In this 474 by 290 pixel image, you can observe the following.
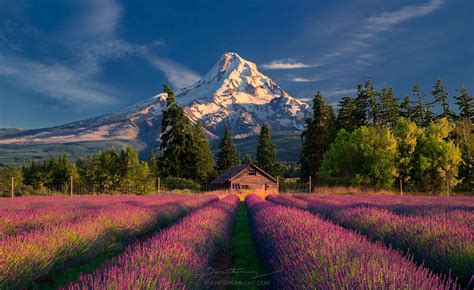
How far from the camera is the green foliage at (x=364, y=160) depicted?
40119 mm

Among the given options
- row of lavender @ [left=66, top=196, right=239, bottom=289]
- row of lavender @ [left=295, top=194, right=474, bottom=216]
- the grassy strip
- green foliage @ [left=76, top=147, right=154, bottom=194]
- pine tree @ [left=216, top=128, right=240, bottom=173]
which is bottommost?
the grassy strip

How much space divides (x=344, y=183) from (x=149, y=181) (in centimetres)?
1905

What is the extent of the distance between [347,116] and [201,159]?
2338cm

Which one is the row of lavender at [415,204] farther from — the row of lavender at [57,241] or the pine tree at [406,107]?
the pine tree at [406,107]

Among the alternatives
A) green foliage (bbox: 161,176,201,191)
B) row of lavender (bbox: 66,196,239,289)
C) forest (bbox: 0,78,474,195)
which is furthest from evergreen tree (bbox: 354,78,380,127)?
row of lavender (bbox: 66,196,239,289)

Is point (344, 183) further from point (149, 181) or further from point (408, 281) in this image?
point (408, 281)

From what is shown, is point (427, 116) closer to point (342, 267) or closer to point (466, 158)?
point (466, 158)

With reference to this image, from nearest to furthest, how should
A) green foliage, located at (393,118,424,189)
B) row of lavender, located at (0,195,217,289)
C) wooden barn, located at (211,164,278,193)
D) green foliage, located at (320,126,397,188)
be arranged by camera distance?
1. row of lavender, located at (0,195,217,289)
2. green foliage, located at (320,126,397,188)
3. green foliage, located at (393,118,424,189)
4. wooden barn, located at (211,164,278,193)

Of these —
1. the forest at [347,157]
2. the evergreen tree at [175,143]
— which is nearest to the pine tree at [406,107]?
the forest at [347,157]

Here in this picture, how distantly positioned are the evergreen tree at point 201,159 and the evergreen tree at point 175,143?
29.8 inches

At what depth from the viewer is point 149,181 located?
35.8 m

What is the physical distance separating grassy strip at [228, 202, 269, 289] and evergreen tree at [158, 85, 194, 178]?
4668 centimetres

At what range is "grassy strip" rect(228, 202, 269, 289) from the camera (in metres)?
5.18

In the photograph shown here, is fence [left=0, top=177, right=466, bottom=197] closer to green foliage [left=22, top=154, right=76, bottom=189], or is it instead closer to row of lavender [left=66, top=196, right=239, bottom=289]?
green foliage [left=22, top=154, right=76, bottom=189]
